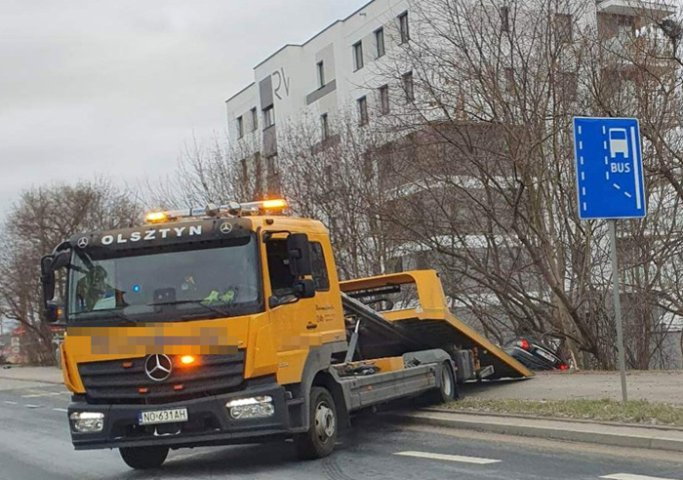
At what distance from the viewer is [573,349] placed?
68.3ft

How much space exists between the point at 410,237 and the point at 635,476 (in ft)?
43.5

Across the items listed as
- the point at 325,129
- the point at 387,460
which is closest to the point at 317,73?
the point at 325,129

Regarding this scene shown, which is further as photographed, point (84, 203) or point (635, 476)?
point (84, 203)

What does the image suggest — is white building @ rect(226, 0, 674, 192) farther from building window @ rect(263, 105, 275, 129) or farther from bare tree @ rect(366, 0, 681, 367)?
bare tree @ rect(366, 0, 681, 367)

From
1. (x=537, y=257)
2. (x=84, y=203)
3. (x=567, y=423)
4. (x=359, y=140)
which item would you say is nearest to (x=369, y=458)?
(x=567, y=423)

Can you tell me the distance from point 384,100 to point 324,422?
40.0 ft

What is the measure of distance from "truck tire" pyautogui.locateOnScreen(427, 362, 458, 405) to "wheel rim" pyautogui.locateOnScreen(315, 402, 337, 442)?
142 inches

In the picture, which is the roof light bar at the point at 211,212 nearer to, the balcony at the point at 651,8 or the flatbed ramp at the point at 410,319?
the flatbed ramp at the point at 410,319

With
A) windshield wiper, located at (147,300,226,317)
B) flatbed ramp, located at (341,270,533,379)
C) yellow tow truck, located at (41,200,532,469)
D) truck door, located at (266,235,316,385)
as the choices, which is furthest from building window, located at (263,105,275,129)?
windshield wiper, located at (147,300,226,317)

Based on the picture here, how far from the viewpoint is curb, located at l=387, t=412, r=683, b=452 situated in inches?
367

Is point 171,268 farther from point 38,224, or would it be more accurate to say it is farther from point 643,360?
point 38,224

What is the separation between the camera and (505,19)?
19.1 metres

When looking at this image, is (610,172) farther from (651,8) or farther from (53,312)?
(651,8)

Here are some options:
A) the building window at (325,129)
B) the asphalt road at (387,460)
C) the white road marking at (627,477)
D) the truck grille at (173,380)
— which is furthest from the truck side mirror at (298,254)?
the building window at (325,129)
